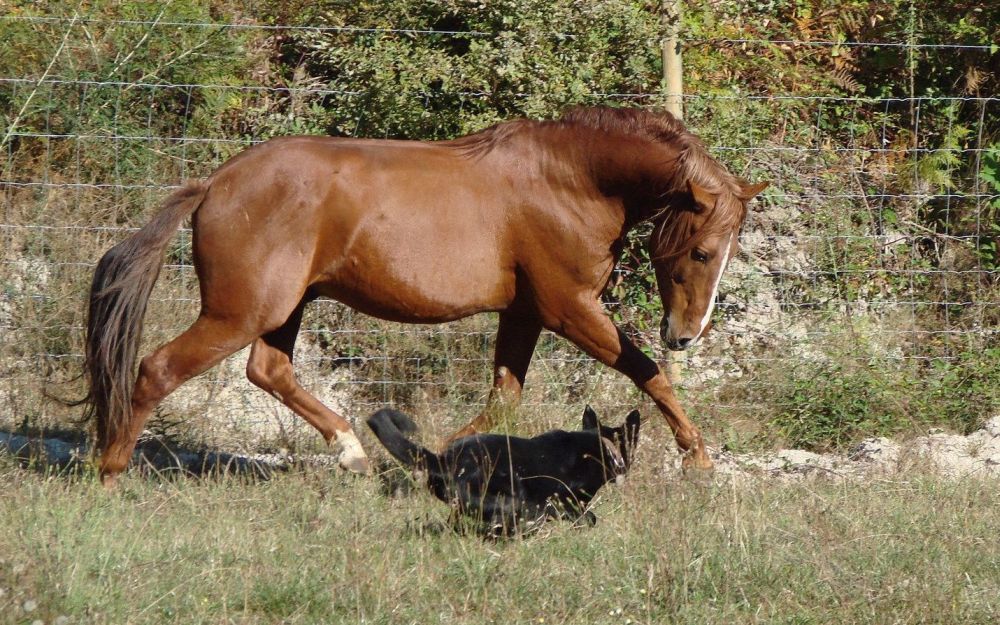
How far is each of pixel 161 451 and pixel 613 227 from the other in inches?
109

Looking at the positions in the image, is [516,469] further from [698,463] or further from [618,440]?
[698,463]

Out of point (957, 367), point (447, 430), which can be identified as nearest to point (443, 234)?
point (447, 430)

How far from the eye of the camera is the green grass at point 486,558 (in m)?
3.97

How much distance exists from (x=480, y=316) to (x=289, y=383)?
196cm

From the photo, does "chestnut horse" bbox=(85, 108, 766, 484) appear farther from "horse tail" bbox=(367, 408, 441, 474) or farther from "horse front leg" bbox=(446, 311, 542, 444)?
"horse tail" bbox=(367, 408, 441, 474)

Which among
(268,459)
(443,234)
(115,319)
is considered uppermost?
(443,234)

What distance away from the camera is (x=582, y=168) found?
582 cm

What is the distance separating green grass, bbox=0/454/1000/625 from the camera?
3973 millimetres

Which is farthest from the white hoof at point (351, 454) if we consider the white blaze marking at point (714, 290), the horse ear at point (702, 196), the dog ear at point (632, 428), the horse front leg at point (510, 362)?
the horse ear at point (702, 196)

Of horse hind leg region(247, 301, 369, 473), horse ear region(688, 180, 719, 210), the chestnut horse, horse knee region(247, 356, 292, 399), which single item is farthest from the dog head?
horse knee region(247, 356, 292, 399)

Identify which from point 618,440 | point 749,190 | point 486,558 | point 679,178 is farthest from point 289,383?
point 749,190

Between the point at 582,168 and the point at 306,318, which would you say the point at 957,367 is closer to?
the point at 582,168

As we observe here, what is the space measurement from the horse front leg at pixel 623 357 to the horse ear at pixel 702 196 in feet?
2.30

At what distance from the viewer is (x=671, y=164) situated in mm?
5727
